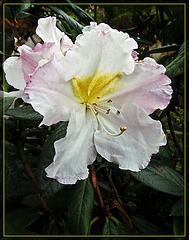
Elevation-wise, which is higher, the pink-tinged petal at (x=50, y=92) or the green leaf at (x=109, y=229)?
the pink-tinged petal at (x=50, y=92)

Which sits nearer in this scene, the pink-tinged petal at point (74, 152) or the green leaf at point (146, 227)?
the pink-tinged petal at point (74, 152)

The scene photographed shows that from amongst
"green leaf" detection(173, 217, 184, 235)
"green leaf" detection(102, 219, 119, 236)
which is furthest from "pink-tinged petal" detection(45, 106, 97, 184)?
"green leaf" detection(173, 217, 184, 235)

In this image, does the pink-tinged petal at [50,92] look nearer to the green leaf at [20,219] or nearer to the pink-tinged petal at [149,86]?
the pink-tinged petal at [149,86]

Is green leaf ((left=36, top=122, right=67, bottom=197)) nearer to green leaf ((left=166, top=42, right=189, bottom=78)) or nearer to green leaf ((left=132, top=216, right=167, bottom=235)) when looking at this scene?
green leaf ((left=166, top=42, right=189, bottom=78))

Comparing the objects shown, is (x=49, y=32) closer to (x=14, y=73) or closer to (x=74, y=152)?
(x=14, y=73)

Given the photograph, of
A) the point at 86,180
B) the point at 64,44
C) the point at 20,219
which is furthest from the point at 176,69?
the point at 20,219

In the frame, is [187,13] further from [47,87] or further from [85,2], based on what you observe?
[47,87]

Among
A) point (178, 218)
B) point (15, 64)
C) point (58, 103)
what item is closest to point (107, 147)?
point (58, 103)

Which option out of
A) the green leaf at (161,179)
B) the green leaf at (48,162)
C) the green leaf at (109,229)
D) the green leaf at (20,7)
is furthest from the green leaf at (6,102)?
the green leaf at (109,229)
